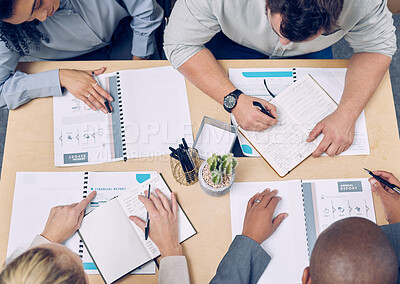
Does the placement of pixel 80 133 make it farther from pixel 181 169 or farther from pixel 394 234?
pixel 394 234

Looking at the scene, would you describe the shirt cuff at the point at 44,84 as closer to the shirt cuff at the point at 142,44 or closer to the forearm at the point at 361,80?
the shirt cuff at the point at 142,44

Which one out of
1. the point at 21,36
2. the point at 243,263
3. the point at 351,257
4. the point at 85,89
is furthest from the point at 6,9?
the point at 351,257

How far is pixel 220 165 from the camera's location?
97cm

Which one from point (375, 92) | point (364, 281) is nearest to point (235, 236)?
point (364, 281)

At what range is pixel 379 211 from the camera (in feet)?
3.50

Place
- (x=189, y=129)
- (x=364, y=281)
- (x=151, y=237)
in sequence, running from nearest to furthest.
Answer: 1. (x=364, y=281)
2. (x=151, y=237)
3. (x=189, y=129)

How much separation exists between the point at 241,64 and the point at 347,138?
0.45 meters

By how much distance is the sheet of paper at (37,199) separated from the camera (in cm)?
104

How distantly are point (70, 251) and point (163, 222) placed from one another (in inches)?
10.9

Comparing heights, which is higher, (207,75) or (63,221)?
(207,75)

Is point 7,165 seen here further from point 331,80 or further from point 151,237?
point 331,80

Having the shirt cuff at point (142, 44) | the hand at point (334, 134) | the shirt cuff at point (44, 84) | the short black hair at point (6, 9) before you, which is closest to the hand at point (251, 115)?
the hand at point (334, 134)

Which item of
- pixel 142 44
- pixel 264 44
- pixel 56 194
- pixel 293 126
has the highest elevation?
pixel 264 44

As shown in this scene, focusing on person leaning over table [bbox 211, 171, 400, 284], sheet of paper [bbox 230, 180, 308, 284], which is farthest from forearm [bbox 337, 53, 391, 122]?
person leaning over table [bbox 211, 171, 400, 284]
